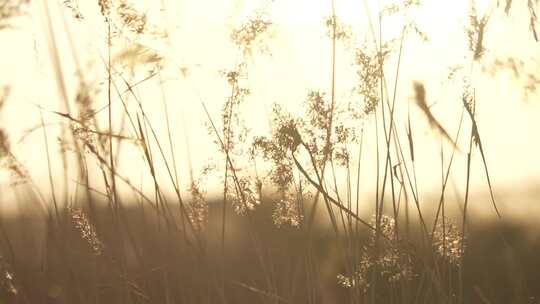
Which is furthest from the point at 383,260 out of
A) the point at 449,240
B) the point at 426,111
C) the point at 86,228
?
the point at 86,228

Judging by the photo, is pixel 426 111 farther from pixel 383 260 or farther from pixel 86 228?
pixel 86 228

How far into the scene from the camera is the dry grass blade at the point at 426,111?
5.94 feet

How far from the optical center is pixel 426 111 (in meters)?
1.81

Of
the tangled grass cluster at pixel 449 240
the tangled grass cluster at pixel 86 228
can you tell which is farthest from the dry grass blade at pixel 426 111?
the tangled grass cluster at pixel 86 228

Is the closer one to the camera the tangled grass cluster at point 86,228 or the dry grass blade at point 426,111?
the tangled grass cluster at point 86,228

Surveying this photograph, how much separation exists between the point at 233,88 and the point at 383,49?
43 cm

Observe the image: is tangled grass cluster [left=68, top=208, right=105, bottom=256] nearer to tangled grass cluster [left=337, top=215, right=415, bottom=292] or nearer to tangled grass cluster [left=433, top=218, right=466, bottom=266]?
tangled grass cluster [left=337, top=215, right=415, bottom=292]

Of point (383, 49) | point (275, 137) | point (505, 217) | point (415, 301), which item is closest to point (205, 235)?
point (275, 137)

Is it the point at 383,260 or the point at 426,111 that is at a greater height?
the point at 426,111

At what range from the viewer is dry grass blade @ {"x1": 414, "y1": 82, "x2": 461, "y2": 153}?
1.81m

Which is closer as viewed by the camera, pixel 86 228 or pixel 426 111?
pixel 86 228

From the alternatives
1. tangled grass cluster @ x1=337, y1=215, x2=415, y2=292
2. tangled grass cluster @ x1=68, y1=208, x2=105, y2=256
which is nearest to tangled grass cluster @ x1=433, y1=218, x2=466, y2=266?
tangled grass cluster @ x1=337, y1=215, x2=415, y2=292

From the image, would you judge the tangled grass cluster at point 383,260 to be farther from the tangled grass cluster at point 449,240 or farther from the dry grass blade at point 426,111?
the dry grass blade at point 426,111

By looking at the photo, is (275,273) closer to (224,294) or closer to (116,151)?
(224,294)
